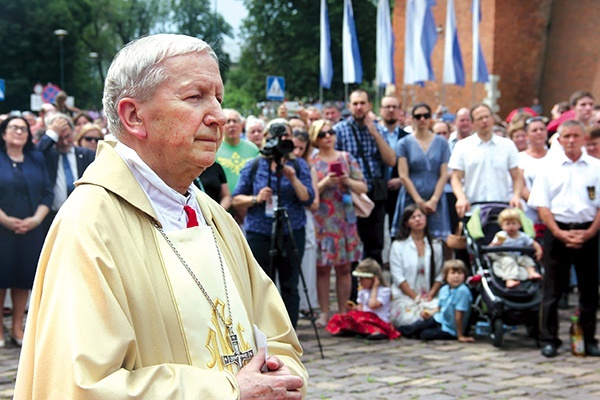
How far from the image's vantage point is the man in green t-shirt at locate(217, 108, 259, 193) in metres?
9.13

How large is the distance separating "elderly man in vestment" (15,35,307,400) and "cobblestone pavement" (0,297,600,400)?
4.12 m

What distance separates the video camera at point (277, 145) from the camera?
7.84 meters

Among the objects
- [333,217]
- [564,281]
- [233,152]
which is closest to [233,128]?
[233,152]

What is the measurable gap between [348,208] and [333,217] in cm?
18

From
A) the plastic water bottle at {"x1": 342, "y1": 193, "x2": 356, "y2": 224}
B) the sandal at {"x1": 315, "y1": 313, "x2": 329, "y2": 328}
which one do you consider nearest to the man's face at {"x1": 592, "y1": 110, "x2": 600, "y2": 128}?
the plastic water bottle at {"x1": 342, "y1": 193, "x2": 356, "y2": 224}

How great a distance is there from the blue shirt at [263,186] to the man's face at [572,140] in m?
2.26

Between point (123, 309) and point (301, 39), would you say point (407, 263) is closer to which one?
point (123, 309)

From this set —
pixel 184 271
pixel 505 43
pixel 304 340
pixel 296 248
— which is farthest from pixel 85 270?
pixel 505 43

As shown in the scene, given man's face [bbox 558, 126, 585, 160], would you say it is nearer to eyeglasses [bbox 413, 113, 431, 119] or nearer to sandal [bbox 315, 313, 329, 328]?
eyeglasses [bbox 413, 113, 431, 119]

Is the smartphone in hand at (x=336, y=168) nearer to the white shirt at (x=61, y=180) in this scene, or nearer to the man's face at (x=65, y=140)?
the white shirt at (x=61, y=180)

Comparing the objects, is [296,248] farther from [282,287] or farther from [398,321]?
[398,321]

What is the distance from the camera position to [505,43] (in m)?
36.3

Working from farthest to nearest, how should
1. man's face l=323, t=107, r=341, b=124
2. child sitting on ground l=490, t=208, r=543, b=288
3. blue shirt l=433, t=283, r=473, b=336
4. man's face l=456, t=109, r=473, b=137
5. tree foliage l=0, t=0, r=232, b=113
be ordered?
tree foliage l=0, t=0, r=232, b=113
man's face l=323, t=107, r=341, b=124
man's face l=456, t=109, r=473, b=137
blue shirt l=433, t=283, r=473, b=336
child sitting on ground l=490, t=208, r=543, b=288

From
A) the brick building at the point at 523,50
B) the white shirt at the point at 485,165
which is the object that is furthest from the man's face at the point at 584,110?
the brick building at the point at 523,50
